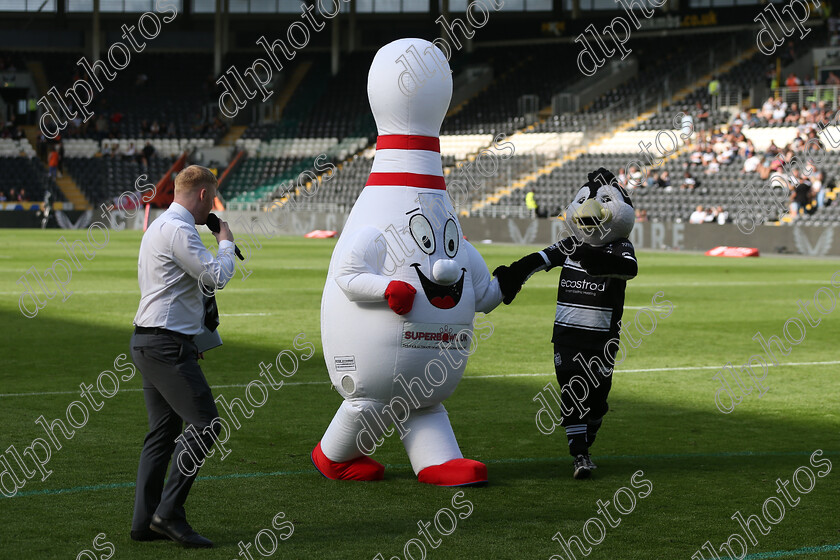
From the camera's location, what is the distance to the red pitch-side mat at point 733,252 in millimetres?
30984

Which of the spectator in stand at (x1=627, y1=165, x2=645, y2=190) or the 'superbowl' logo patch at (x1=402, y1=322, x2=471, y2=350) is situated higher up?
the 'superbowl' logo patch at (x1=402, y1=322, x2=471, y2=350)

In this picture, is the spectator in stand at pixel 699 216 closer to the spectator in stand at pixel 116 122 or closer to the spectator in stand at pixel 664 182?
the spectator in stand at pixel 664 182

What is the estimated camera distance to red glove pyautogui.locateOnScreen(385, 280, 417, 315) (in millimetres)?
6715

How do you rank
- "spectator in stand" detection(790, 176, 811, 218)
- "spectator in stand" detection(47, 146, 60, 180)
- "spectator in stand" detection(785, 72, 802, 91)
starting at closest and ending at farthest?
1. "spectator in stand" detection(790, 176, 811, 218)
2. "spectator in stand" detection(785, 72, 802, 91)
3. "spectator in stand" detection(47, 146, 60, 180)

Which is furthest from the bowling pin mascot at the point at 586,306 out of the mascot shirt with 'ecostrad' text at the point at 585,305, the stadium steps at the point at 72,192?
the stadium steps at the point at 72,192

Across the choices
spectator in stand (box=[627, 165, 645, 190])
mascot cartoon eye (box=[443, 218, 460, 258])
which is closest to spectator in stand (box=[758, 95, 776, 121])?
spectator in stand (box=[627, 165, 645, 190])

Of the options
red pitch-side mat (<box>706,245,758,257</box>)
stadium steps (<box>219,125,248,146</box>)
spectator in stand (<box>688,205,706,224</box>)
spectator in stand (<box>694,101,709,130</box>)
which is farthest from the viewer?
stadium steps (<box>219,125,248,146</box>)

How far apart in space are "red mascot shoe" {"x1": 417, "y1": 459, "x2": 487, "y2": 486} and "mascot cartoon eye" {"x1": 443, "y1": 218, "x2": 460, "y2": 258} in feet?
3.97

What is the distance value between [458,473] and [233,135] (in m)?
50.8

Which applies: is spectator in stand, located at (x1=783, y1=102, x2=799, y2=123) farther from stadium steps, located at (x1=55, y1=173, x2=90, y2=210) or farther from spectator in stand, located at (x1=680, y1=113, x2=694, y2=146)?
stadium steps, located at (x1=55, y1=173, x2=90, y2=210)

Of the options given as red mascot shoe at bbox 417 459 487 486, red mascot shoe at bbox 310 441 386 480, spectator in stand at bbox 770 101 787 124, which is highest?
spectator in stand at bbox 770 101 787 124

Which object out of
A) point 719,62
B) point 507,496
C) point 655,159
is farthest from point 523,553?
point 719,62

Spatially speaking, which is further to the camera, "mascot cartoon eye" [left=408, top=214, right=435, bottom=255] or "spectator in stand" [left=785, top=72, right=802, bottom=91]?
"spectator in stand" [left=785, top=72, right=802, bottom=91]

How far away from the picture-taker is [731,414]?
9828 millimetres
